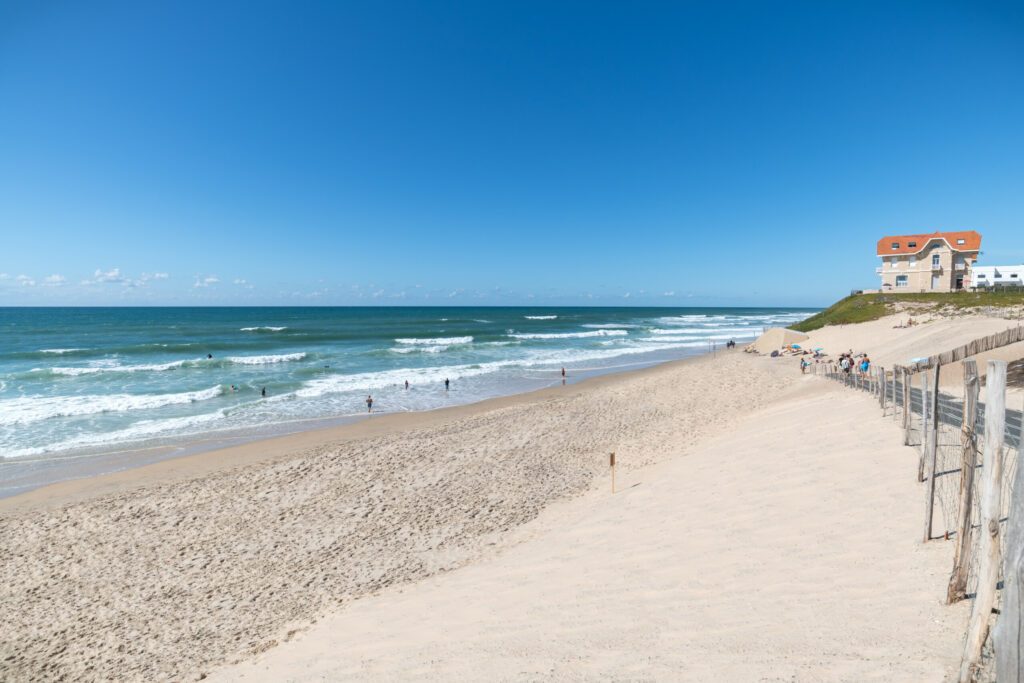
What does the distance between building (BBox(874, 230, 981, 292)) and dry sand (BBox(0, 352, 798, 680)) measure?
1956 inches

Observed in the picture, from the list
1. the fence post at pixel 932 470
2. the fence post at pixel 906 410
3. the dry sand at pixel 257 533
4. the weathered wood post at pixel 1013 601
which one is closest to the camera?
the weathered wood post at pixel 1013 601

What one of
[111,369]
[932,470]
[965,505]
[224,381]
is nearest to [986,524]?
[965,505]

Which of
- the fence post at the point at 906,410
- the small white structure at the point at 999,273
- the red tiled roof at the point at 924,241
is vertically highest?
the red tiled roof at the point at 924,241

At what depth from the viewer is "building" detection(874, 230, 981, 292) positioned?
4806cm

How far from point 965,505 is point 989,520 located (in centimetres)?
98

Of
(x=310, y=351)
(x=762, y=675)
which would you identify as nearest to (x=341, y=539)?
(x=762, y=675)

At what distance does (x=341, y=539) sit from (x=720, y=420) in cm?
1372

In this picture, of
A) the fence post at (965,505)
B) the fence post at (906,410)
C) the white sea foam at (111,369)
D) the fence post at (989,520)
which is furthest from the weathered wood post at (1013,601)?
the white sea foam at (111,369)

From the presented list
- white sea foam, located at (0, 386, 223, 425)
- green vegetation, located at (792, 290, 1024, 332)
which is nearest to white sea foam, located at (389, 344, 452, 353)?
white sea foam, located at (0, 386, 223, 425)

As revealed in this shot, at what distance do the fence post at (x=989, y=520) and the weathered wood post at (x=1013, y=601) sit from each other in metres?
0.78

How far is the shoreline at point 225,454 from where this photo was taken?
1259 centimetres

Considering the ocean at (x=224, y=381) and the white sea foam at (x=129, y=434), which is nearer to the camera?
the white sea foam at (x=129, y=434)

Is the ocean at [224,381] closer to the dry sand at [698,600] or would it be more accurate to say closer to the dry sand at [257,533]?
the dry sand at [257,533]

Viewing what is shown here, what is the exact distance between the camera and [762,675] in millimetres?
3990
